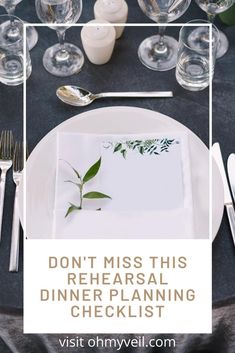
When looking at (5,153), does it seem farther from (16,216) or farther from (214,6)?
(214,6)

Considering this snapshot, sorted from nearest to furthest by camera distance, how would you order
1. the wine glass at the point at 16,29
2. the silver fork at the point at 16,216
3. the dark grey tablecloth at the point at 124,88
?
the silver fork at the point at 16,216 → the dark grey tablecloth at the point at 124,88 → the wine glass at the point at 16,29

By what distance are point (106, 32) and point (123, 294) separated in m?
0.50

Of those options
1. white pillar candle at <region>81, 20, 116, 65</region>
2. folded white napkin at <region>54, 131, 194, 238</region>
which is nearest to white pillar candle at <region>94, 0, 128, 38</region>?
white pillar candle at <region>81, 20, 116, 65</region>

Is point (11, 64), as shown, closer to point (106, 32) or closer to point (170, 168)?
point (106, 32)

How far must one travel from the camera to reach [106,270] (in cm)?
91

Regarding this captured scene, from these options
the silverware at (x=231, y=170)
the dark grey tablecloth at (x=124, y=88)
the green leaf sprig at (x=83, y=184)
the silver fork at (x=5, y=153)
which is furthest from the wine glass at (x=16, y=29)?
the silverware at (x=231, y=170)

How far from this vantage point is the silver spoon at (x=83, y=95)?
42.7 inches

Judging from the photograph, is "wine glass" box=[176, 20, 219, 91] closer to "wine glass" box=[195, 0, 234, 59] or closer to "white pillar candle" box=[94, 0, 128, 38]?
"wine glass" box=[195, 0, 234, 59]

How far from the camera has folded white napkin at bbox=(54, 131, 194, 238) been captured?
0.92m

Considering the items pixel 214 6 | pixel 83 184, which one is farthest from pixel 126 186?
pixel 214 6

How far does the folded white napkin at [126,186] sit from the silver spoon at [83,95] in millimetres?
95

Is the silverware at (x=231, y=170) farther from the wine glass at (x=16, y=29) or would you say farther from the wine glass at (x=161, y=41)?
the wine glass at (x=16, y=29)

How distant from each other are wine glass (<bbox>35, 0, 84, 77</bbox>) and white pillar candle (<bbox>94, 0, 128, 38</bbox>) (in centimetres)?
5

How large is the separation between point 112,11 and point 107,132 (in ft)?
0.87
